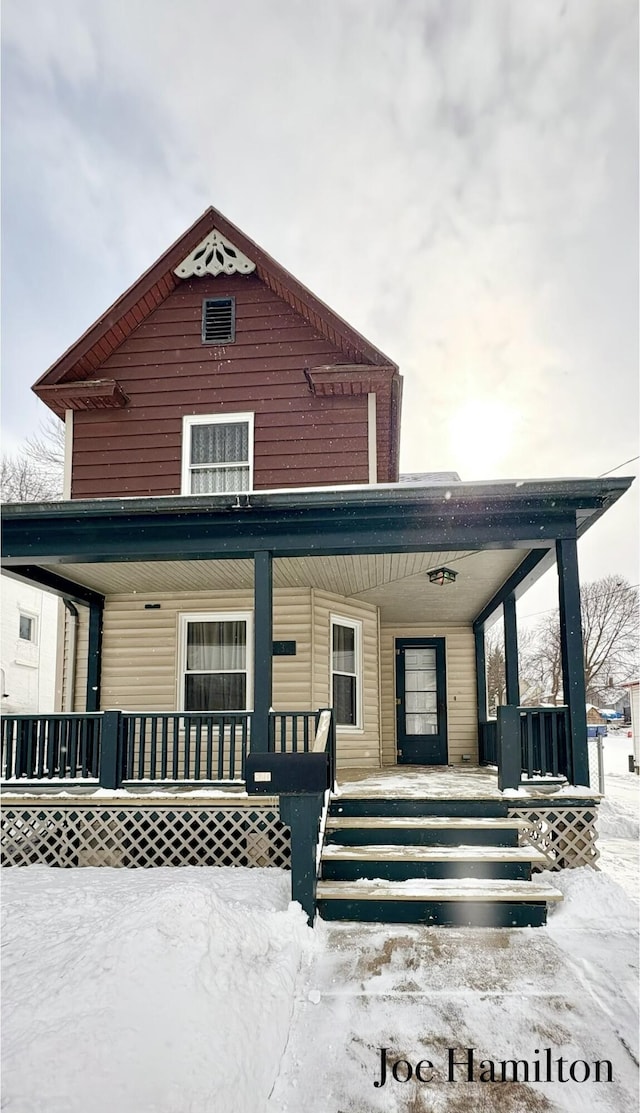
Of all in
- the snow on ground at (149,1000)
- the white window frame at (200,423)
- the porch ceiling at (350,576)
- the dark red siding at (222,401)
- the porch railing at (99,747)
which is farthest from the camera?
the white window frame at (200,423)

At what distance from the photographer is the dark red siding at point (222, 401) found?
9.05 metres

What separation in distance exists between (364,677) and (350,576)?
2.03 metres

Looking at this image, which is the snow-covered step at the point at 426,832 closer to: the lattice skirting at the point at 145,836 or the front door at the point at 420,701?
the lattice skirting at the point at 145,836

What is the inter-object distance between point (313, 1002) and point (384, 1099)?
877 mm

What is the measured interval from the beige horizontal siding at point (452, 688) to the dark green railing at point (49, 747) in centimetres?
517

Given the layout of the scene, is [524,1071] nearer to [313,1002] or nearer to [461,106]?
[313,1002]

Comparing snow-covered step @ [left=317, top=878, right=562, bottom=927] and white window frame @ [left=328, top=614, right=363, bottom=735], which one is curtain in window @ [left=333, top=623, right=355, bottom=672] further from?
snow-covered step @ [left=317, top=878, right=562, bottom=927]

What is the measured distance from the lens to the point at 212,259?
977 centimetres

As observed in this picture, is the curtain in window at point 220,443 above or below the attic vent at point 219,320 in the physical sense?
below

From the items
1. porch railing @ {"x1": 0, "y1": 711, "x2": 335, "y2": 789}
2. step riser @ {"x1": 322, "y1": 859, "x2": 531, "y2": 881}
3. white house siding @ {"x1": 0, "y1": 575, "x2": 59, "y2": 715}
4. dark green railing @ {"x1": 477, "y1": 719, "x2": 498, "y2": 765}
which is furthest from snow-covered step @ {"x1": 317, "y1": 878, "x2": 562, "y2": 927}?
white house siding @ {"x1": 0, "y1": 575, "x2": 59, "y2": 715}

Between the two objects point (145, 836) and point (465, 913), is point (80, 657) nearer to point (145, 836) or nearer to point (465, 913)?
point (145, 836)

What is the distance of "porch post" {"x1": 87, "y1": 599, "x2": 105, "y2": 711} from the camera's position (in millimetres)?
9094

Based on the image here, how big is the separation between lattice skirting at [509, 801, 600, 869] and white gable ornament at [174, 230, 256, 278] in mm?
8167

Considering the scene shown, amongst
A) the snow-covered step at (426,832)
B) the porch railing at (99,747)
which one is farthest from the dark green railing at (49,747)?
the snow-covered step at (426,832)
